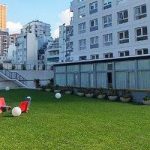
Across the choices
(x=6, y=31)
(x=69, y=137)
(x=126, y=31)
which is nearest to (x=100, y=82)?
(x=126, y=31)

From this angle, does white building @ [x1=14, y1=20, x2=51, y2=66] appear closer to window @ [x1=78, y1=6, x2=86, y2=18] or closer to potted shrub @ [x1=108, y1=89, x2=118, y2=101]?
window @ [x1=78, y1=6, x2=86, y2=18]

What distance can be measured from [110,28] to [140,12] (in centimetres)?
586

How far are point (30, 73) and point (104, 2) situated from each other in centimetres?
1565

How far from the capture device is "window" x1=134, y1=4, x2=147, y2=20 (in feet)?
140

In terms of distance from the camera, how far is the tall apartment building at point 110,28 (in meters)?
42.8

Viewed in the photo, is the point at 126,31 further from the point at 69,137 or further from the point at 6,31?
the point at 6,31

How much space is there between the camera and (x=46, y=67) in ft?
191

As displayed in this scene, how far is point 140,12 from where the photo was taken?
43250 millimetres

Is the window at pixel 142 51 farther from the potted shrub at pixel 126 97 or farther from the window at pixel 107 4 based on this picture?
the potted shrub at pixel 126 97

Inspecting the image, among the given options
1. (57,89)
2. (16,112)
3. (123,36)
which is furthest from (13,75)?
(16,112)

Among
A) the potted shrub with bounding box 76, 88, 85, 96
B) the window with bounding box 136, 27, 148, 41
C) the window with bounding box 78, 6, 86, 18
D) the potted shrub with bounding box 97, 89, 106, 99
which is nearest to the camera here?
the potted shrub with bounding box 97, 89, 106, 99

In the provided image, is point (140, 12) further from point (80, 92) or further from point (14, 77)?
point (14, 77)

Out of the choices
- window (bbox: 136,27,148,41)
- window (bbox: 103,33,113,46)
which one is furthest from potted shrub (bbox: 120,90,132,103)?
window (bbox: 103,33,113,46)

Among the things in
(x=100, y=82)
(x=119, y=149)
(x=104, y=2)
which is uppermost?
(x=104, y=2)
